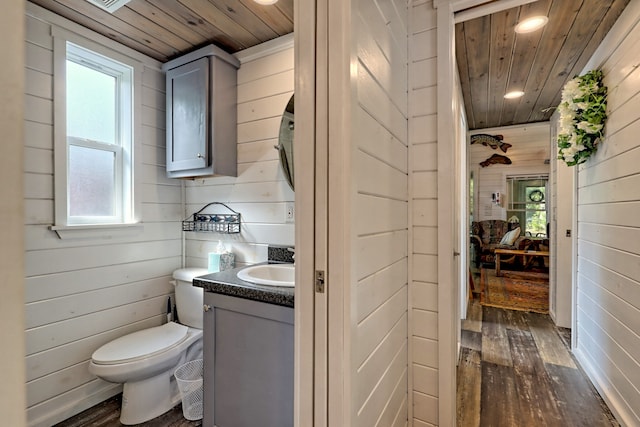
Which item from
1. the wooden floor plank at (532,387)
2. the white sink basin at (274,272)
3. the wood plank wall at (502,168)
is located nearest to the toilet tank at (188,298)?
the white sink basin at (274,272)

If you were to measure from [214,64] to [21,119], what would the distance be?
203 cm

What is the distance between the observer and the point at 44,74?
1.75 metres

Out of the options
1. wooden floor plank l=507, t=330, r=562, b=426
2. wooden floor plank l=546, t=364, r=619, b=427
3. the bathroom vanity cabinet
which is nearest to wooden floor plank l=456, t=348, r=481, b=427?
wooden floor plank l=507, t=330, r=562, b=426

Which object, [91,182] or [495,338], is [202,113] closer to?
[91,182]

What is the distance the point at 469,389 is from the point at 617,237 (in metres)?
1.27

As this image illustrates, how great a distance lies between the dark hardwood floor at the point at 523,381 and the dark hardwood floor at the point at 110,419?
62.0 inches

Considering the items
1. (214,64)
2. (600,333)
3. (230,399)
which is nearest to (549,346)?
(600,333)

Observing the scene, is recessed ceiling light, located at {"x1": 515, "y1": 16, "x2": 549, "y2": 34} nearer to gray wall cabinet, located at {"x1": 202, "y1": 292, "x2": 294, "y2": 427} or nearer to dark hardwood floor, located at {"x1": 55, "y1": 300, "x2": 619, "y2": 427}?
gray wall cabinet, located at {"x1": 202, "y1": 292, "x2": 294, "y2": 427}

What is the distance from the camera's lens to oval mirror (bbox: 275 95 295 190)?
1.97 meters

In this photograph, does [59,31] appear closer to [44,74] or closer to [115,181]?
[44,74]

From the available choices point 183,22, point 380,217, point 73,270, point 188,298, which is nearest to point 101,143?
point 73,270

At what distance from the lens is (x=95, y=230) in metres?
1.96

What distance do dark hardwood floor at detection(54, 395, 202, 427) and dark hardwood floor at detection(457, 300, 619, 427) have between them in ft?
5.17

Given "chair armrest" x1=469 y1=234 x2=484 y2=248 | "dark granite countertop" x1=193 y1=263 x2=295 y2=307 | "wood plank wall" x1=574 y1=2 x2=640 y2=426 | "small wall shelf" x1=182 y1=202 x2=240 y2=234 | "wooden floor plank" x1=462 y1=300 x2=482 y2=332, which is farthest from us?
"chair armrest" x1=469 y1=234 x2=484 y2=248
